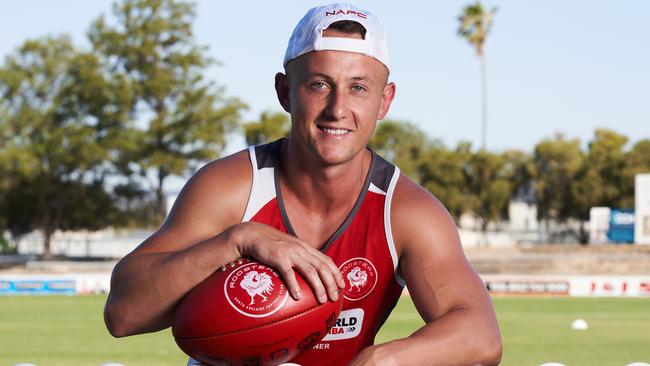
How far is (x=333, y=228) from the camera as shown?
524cm

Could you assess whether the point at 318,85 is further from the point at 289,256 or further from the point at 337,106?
the point at 289,256

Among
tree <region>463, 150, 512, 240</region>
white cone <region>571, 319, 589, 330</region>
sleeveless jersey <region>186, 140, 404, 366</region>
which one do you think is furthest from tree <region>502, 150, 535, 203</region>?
sleeveless jersey <region>186, 140, 404, 366</region>

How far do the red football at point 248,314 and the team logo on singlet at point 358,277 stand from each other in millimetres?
365

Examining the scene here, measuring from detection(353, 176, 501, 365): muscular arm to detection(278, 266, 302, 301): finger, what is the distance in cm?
35

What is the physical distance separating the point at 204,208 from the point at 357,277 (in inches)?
29.4

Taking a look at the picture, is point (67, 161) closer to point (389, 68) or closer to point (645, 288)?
point (645, 288)

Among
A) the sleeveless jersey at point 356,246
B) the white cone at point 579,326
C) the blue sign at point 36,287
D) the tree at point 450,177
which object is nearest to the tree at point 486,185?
the tree at point 450,177

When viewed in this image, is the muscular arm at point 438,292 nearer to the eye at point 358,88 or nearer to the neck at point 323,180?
the neck at point 323,180

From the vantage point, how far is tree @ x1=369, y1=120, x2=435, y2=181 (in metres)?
79.8

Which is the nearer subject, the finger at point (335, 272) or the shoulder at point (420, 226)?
the finger at point (335, 272)

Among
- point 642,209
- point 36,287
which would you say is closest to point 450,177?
point 642,209

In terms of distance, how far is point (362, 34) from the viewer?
4871mm

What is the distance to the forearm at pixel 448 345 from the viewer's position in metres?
4.59

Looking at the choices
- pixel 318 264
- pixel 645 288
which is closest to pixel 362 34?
pixel 318 264
